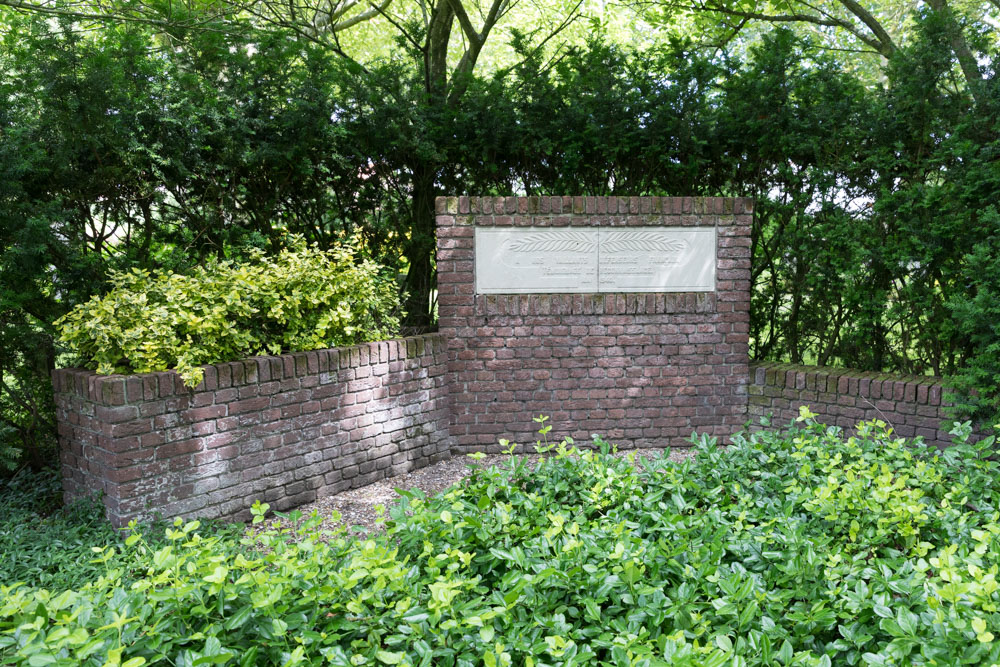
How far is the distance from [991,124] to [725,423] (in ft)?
9.19

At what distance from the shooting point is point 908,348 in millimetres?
5254

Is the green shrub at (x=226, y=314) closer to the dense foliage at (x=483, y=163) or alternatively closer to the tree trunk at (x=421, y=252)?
the dense foliage at (x=483, y=163)

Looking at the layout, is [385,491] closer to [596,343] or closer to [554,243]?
[596,343]

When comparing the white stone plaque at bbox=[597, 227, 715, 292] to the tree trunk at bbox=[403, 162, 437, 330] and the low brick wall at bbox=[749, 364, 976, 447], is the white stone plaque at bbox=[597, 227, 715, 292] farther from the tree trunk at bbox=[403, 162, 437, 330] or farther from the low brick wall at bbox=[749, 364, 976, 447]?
the tree trunk at bbox=[403, 162, 437, 330]

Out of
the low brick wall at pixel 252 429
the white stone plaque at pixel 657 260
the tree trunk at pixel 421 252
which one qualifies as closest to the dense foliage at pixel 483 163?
the tree trunk at pixel 421 252

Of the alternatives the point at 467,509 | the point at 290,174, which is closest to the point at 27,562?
the point at 467,509

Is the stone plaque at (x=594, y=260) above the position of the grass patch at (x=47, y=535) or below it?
above

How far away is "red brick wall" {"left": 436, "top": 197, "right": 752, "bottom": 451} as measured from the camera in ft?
17.3

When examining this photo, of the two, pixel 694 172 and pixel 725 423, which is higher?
pixel 694 172

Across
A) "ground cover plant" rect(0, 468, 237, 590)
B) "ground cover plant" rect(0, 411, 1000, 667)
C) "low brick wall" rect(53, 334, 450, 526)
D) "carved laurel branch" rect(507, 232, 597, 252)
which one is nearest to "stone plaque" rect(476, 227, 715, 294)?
"carved laurel branch" rect(507, 232, 597, 252)

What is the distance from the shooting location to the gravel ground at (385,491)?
162 inches

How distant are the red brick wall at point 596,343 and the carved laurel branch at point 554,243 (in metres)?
0.10

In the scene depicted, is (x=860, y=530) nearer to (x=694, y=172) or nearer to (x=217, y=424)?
(x=217, y=424)

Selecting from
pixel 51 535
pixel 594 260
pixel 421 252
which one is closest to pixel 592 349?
pixel 594 260
